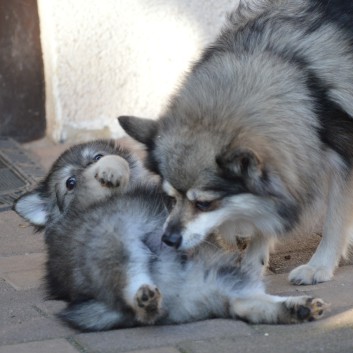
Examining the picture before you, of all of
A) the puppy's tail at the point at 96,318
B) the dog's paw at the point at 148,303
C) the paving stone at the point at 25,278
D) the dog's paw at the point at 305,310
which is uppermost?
the dog's paw at the point at 305,310

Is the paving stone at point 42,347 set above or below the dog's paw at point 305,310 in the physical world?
below

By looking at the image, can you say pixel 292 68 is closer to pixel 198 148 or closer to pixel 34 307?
pixel 198 148

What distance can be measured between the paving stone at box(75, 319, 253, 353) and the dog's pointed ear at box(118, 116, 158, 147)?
0.94 metres

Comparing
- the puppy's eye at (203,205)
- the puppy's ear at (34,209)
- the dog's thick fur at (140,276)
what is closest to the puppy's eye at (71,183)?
the puppy's ear at (34,209)

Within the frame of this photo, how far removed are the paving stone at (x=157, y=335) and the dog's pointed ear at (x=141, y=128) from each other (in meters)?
0.94

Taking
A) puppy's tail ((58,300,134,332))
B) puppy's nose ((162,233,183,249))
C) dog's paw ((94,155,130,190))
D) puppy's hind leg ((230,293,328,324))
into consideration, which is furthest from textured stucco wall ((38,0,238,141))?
puppy's hind leg ((230,293,328,324))

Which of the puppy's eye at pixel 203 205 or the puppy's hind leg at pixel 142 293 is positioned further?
the puppy's eye at pixel 203 205

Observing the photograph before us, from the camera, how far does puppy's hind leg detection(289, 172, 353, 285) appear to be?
423 cm

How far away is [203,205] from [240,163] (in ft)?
0.88

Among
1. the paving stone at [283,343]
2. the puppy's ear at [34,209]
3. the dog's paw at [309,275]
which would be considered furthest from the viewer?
the puppy's ear at [34,209]

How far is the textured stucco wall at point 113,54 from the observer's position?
6391 mm

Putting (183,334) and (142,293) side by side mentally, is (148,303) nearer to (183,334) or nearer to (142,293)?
(142,293)

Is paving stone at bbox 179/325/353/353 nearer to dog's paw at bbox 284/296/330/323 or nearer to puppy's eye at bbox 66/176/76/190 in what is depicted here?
dog's paw at bbox 284/296/330/323

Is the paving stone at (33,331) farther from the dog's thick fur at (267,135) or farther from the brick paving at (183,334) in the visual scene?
the dog's thick fur at (267,135)
